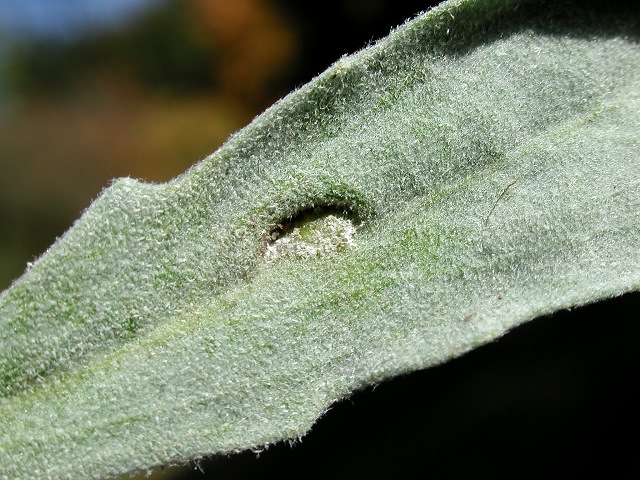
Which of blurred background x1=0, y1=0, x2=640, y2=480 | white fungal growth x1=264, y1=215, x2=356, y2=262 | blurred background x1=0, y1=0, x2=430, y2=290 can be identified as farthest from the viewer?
blurred background x1=0, y1=0, x2=430, y2=290

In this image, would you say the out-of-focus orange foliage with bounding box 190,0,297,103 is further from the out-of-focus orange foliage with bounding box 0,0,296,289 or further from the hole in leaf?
the hole in leaf

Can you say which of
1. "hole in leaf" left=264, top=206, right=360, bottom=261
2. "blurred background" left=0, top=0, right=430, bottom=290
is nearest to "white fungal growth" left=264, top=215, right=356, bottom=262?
"hole in leaf" left=264, top=206, right=360, bottom=261

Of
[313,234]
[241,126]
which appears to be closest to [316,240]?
[313,234]

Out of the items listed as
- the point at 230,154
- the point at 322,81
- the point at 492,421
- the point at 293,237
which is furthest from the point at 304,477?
the point at 322,81

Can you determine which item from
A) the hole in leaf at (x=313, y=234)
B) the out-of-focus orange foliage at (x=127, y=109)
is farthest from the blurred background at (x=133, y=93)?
the hole in leaf at (x=313, y=234)

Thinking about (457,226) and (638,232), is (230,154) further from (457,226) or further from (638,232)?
(638,232)

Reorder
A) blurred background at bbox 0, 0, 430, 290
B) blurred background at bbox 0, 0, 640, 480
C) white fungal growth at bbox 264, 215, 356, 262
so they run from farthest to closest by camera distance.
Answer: blurred background at bbox 0, 0, 430, 290 < blurred background at bbox 0, 0, 640, 480 < white fungal growth at bbox 264, 215, 356, 262

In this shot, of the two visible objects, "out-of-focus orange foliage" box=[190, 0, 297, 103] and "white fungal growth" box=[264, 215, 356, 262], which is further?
"out-of-focus orange foliage" box=[190, 0, 297, 103]

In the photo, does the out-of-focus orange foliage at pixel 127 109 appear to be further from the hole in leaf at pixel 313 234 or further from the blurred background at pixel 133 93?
the hole in leaf at pixel 313 234
